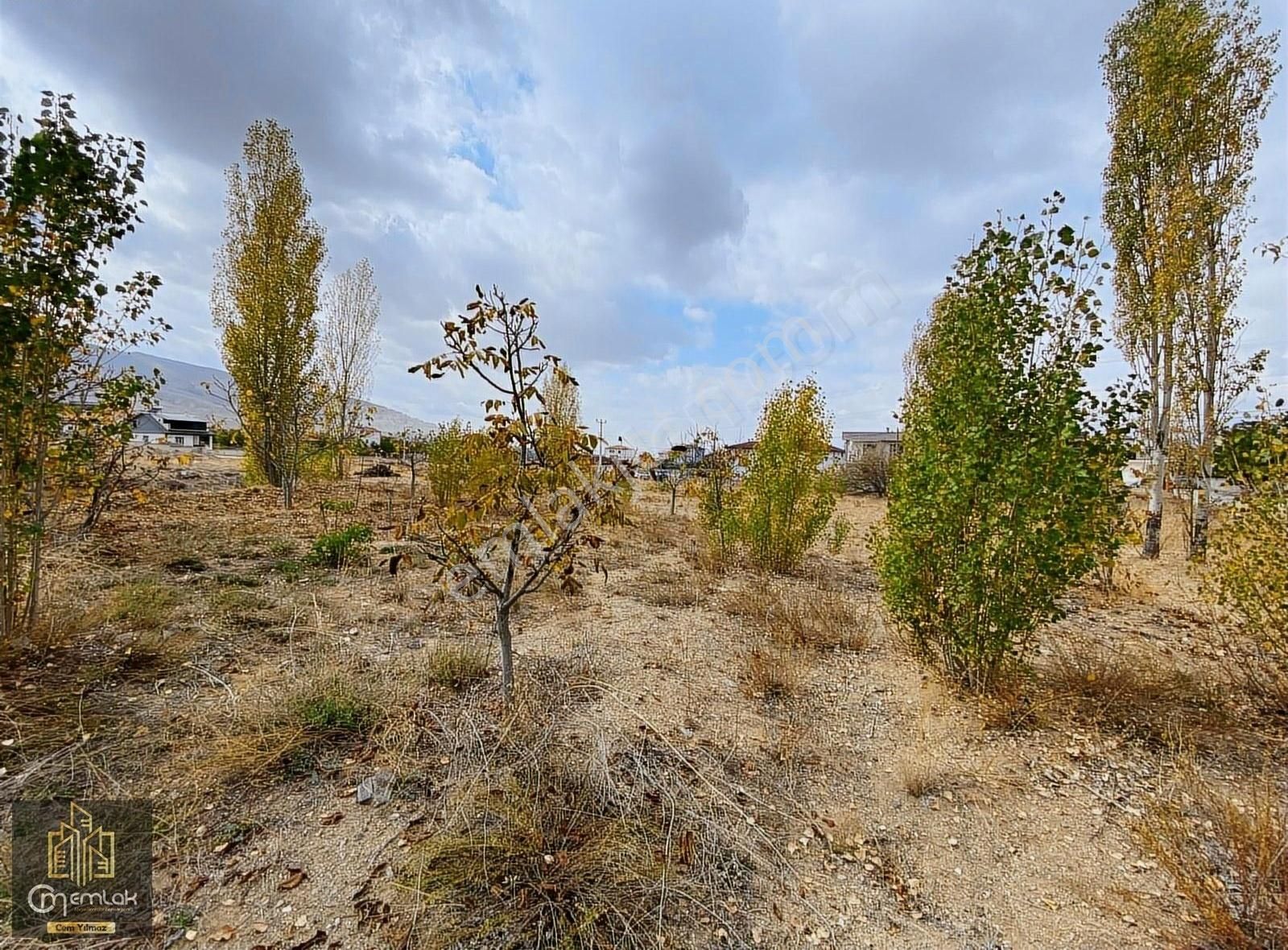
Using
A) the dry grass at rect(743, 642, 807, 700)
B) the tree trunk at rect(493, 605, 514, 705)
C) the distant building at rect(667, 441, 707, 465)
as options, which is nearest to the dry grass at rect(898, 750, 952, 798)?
the dry grass at rect(743, 642, 807, 700)

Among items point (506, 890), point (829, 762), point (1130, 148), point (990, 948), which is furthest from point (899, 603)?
point (1130, 148)

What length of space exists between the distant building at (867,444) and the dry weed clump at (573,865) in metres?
18.6

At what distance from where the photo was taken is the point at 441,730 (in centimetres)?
240

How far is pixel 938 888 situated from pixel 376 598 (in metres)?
4.31

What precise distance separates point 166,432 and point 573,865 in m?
9.84

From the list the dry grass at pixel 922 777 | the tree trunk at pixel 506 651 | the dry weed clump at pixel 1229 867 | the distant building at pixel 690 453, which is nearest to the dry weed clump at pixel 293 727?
the tree trunk at pixel 506 651

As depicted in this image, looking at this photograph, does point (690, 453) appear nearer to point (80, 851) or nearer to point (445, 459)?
point (445, 459)

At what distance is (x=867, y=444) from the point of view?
2256 cm

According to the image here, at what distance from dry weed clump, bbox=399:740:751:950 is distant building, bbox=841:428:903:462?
1861 cm

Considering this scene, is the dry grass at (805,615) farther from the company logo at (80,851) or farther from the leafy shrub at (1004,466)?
the company logo at (80,851)

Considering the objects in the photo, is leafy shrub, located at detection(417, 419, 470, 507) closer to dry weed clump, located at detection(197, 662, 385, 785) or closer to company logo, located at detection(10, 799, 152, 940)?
dry weed clump, located at detection(197, 662, 385, 785)

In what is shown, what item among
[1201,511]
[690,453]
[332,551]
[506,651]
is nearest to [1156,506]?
[1201,511]

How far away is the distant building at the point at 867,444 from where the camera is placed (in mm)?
20359

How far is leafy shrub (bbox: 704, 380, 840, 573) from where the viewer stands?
6.32 m
